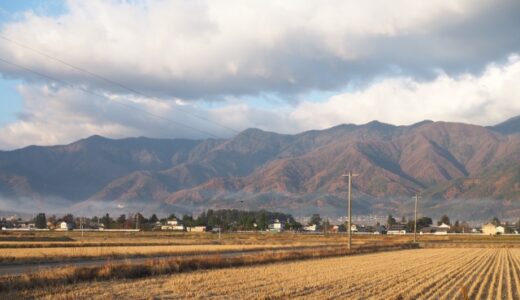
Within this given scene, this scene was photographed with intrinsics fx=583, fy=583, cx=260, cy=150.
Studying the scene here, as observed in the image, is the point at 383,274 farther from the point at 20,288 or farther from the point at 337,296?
the point at 20,288

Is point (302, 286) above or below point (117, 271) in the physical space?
below

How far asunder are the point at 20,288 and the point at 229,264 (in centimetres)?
2081

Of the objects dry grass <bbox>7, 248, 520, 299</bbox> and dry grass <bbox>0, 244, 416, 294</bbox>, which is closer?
dry grass <bbox>7, 248, 520, 299</bbox>

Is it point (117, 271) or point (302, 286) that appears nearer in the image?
point (302, 286)

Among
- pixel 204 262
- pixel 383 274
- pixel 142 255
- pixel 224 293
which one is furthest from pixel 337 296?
pixel 142 255

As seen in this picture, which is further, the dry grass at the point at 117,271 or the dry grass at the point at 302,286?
the dry grass at the point at 117,271

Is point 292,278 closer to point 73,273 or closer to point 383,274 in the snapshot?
point 383,274

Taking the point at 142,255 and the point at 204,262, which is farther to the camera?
the point at 142,255

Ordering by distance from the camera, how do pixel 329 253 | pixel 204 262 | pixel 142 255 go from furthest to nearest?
1. pixel 329 253
2. pixel 142 255
3. pixel 204 262

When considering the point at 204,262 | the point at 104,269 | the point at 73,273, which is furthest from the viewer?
the point at 204,262

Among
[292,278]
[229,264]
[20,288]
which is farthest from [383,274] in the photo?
[20,288]

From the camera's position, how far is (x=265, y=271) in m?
40.6

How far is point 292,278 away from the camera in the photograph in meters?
35.5

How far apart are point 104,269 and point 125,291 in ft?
22.6
